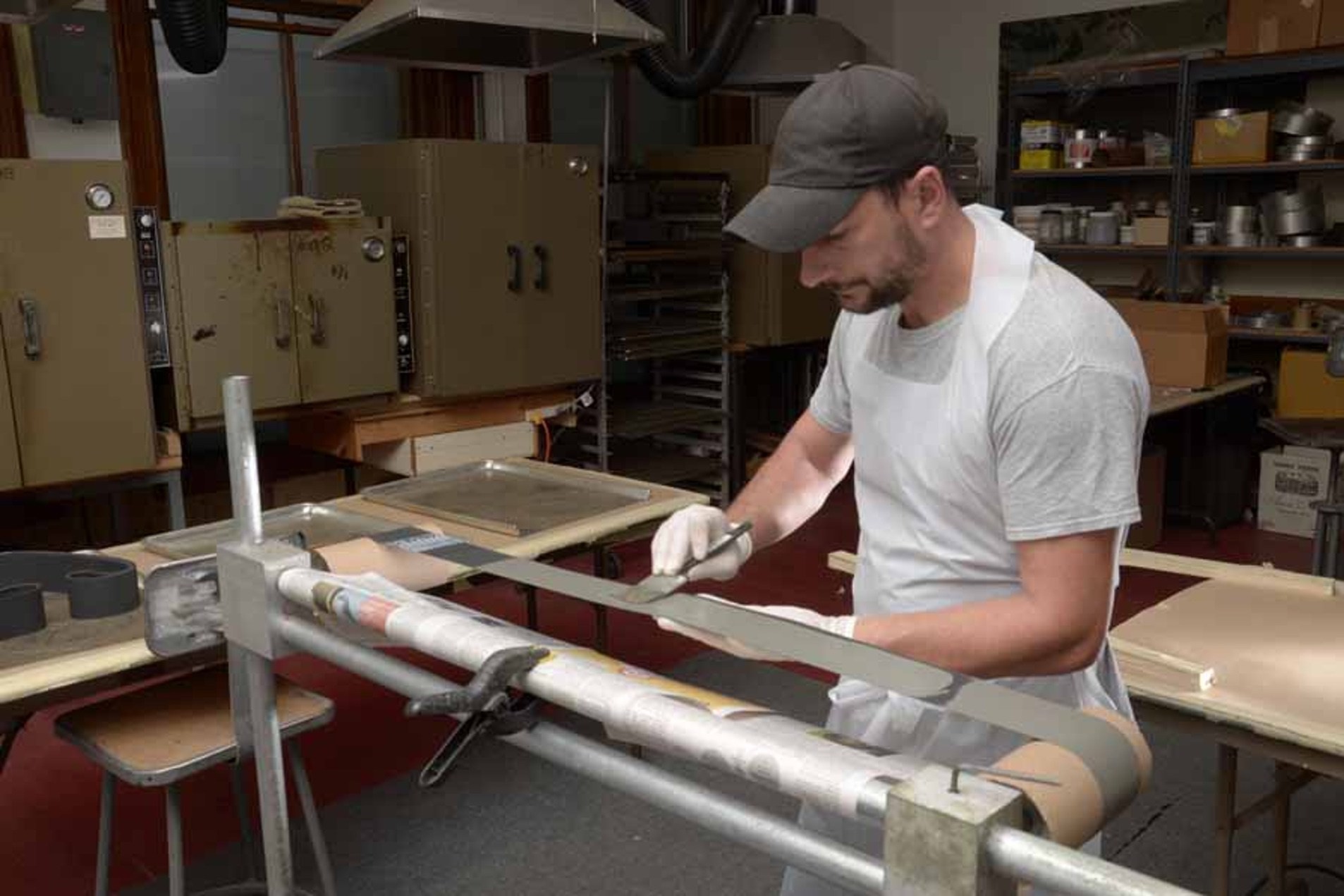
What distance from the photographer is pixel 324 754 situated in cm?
319

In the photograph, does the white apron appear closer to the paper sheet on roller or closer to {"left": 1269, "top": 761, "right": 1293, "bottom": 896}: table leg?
the paper sheet on roller

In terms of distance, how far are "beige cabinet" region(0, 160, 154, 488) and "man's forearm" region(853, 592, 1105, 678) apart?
298 cm

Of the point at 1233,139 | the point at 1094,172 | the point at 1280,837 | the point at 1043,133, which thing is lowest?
the point at 1280,837

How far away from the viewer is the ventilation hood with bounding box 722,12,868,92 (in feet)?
15.4

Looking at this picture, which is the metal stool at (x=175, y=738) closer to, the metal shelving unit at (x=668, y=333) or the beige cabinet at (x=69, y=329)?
the beige cabinet at (x=69, y=329)

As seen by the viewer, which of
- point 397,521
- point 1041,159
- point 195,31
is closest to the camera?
point 397,521

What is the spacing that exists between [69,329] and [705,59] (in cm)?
277

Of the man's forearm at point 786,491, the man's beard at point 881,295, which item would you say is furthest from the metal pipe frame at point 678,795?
the man's forearm at point 786,491

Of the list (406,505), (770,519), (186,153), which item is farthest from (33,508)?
(770,519)

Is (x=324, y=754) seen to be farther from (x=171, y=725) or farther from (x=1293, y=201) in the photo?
(x=1293, y=201)

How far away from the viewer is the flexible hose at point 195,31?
369cm

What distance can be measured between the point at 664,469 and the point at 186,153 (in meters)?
2.37

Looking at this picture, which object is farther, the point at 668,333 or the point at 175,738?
the point at 668,333

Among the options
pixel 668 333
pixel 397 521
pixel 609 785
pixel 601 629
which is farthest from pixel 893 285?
pixel 668 333
